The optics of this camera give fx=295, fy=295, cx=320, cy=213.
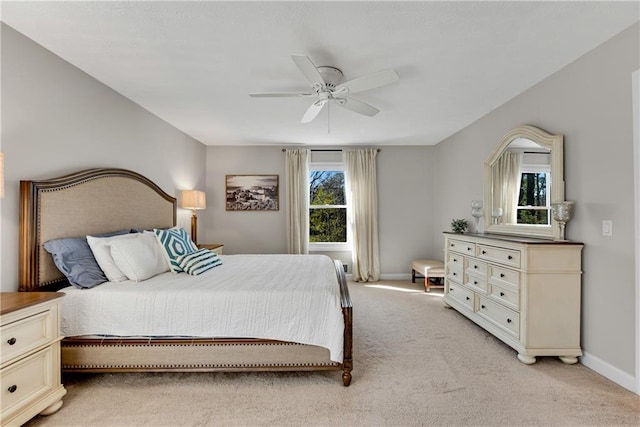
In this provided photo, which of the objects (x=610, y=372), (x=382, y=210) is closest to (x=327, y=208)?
(x=382, y=210)

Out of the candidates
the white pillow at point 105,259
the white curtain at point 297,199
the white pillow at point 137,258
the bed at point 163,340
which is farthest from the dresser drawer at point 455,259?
the white pillow at point 105,259

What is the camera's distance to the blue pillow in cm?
215

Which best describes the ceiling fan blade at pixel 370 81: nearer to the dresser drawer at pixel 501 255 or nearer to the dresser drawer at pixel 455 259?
the dresser drawer at pixel 501 255

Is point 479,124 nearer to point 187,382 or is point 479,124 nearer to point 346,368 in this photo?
point 346,368

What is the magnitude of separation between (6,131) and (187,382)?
83.5 inches

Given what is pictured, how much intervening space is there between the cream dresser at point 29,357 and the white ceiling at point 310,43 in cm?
176

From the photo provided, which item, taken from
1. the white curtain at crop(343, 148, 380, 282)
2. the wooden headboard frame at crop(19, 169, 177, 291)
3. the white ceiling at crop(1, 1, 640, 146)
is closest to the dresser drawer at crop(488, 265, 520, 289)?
→ the white ceiling at crop(1, 1, 640, 146)

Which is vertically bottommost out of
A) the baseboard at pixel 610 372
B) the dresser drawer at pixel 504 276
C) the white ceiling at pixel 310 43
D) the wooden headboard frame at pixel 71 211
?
the baseboard at pixel 610 372

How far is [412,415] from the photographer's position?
1.80 metres

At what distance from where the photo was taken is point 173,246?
280 cm

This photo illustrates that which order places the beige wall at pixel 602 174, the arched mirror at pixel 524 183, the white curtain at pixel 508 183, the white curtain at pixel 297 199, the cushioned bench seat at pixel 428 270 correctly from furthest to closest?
the white curtain at pixel 297 199
the cushioned bench seat at pixel 428 270
the white curtain at pixel 508 183
the arched mirror at pixel 524 183
the beige wall at pixel 602 174

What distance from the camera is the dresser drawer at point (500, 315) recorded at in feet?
8.30

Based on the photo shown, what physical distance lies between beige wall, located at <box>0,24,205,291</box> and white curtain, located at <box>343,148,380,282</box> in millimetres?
3254

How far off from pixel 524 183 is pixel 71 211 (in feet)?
13.7
